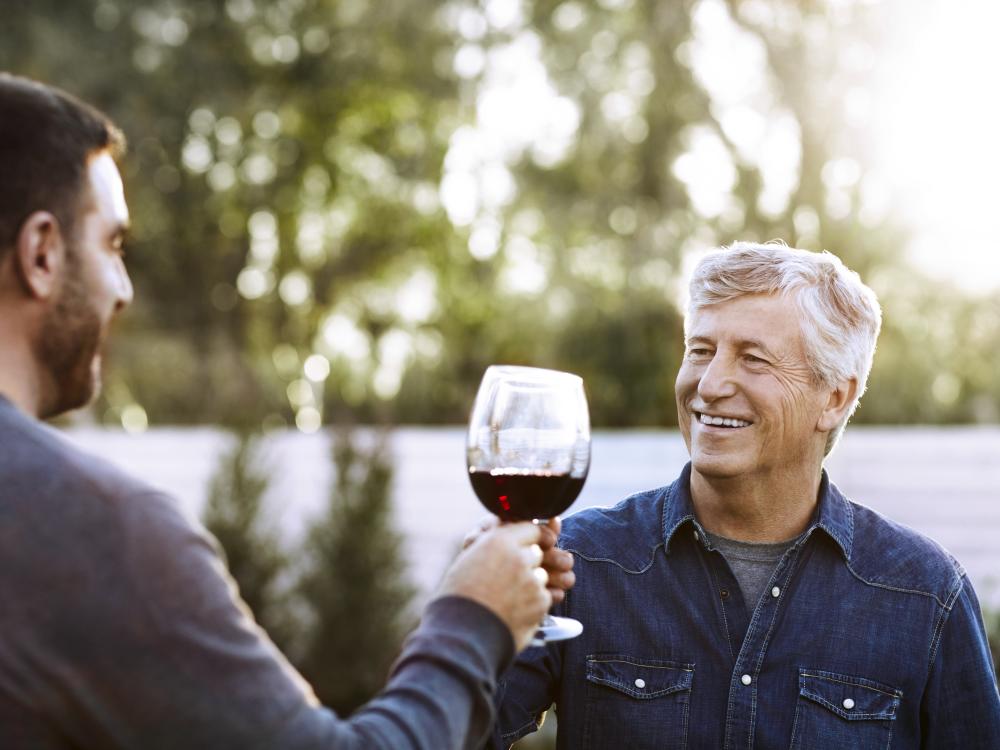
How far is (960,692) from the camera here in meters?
2.11

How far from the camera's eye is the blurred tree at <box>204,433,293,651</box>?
6.89 metres

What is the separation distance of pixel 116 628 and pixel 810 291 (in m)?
1.62

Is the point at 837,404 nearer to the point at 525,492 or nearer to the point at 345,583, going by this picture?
the point at 525,492

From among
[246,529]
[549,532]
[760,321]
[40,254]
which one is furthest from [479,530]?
[246,529]

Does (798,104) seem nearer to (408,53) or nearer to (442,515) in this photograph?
(408,53)

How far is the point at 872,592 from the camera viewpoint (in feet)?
7.22

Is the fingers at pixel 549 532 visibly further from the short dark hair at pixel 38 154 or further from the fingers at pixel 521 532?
the short dark hair at pixel 38 154

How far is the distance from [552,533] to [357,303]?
12925 millimetres

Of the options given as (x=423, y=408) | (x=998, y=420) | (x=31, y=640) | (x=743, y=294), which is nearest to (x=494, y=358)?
(x=423, y=408)

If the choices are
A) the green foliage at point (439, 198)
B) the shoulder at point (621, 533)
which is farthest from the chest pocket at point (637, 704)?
the green foliage at point (439, 198)

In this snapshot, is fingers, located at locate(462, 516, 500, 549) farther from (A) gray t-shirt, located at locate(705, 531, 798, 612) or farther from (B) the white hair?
(B) the white hair

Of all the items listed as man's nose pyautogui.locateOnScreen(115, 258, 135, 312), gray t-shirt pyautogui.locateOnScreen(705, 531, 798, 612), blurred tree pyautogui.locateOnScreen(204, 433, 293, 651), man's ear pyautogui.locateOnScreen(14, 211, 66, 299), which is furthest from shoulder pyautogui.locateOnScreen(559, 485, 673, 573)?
blurred tree pyautogui.locateOnScreen(204, 433, 293, 651)

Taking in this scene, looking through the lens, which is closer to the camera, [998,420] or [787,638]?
[787,638]

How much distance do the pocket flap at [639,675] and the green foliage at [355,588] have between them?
15.0 feet
